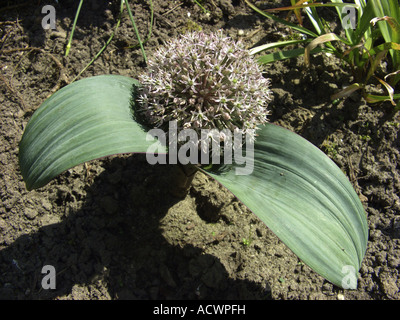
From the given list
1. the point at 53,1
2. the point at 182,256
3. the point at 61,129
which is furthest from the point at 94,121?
the point at 53,1

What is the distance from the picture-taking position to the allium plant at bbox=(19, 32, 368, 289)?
4.12 feet

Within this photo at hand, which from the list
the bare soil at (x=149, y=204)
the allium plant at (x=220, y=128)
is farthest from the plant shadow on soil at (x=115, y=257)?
the allium plant at (x=220, y=128)

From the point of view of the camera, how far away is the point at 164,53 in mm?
1459

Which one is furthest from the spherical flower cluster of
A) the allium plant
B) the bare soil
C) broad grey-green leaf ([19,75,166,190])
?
the bare soil

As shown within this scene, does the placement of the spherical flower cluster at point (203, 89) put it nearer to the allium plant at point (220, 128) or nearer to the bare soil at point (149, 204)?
the allium plant at point (220, 128)

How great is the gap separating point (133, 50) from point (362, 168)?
1656 mm

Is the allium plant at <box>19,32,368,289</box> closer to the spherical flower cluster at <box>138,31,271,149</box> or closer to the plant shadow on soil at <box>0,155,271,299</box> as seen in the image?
the spherical flower cluster at <box>138,31,271,149</box>

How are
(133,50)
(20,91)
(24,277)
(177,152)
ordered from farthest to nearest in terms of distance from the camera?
(133,50)
(20,91)
(24,277)
(177,152)

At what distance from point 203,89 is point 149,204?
2.54 feet

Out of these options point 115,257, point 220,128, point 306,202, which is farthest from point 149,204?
point 306,202

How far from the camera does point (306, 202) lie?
1373 mm

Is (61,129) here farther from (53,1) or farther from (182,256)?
(53,1)

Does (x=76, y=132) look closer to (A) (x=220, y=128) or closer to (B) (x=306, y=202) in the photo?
(A) (x=220, y=128)

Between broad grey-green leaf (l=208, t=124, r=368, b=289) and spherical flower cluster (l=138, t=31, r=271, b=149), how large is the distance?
173 mm
